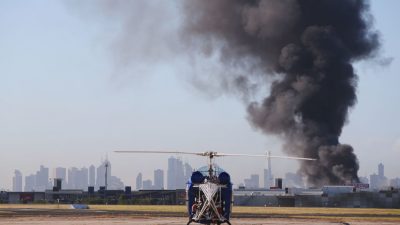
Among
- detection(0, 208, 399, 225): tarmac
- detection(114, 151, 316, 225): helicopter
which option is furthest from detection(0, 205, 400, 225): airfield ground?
detection(114, 151, 316, 225): helicopter

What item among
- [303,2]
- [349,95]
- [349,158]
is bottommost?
[349,158]

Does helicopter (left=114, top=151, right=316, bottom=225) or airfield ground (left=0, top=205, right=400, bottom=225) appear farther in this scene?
airfield ground (left=0, top=205, right=400, bottom=225)

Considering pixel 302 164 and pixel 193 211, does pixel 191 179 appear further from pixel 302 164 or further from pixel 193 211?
pixel 302 164

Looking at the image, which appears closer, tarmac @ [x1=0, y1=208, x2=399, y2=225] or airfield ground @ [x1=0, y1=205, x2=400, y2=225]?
tarmac @ [x1=0, y1=208, x2=399, y2=225]

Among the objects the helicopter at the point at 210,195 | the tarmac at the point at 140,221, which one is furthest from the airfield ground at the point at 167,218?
the helicopter at the point at 210,195

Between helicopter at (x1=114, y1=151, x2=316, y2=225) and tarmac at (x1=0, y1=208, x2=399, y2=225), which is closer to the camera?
helicopter at (x1=114, y1=151, x2=316, y2=225)

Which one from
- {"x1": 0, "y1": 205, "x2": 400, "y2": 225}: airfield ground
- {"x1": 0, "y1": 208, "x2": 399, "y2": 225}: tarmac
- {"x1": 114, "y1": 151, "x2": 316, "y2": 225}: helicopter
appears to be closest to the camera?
{"x1": 114, "y1": 151, "x2": 316, "y2": 225}: helicopter

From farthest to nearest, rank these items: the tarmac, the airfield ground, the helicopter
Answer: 1. the airfield ground
2. the tarmac
3. the helicopter

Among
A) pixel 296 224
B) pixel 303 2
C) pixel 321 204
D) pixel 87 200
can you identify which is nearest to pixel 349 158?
pixel 321 204

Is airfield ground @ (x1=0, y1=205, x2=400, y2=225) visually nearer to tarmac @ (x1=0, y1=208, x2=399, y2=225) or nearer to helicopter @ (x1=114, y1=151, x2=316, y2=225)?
tarmac @ (x1=0, y1=208, x2=399, y2=225)
